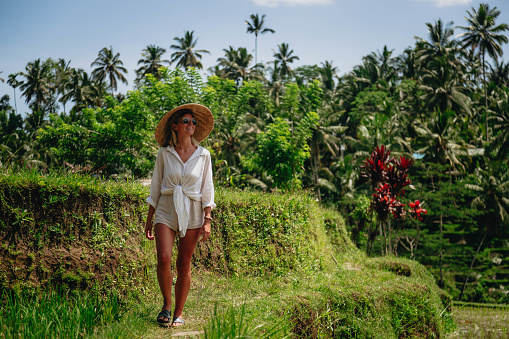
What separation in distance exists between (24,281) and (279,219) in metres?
5.11

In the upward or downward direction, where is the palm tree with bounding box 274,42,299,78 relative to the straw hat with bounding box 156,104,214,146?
upward

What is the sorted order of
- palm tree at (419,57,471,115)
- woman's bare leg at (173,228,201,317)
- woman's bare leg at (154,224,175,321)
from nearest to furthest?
woman's bare leg at (154,224,175,321) < woman's bare leg at (173,228,201,317) < palm tree at (419,57,471,115)

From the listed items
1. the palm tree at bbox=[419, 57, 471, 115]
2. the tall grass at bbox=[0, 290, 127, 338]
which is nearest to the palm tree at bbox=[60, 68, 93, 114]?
the palm tree at bbox=[419, 57, 471, 115]

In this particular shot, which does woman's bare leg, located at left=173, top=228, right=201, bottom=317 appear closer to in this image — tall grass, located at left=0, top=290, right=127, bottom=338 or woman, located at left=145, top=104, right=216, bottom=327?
woman, located at left=145, top=104, right=216, bottom=327

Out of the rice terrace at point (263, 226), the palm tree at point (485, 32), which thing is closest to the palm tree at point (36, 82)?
the rice terrace at point (263, 226)

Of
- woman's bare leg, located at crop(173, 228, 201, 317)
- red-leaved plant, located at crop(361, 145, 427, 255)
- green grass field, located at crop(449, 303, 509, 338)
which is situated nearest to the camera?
woman's bare leg, located at crop(173, 228, 201, 317)

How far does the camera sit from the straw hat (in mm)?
4473

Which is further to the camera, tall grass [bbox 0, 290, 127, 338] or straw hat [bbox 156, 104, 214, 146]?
straw hat [bbox 156, 104, 214, 146]

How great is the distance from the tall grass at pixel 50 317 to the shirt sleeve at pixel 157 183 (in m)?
1.16

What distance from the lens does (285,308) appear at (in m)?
5.25

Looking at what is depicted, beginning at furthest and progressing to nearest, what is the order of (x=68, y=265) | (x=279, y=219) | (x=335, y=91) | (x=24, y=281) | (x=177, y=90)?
(x=335, y=91)
(x=177, y=90)
(x=279, y=219)
(x=68, y=265)
(x=24, y=281)

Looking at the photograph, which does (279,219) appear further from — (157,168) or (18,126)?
(18,126)

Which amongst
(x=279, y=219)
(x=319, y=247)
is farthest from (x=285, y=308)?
(x=319, y=247)

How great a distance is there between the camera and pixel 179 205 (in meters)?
4.08
